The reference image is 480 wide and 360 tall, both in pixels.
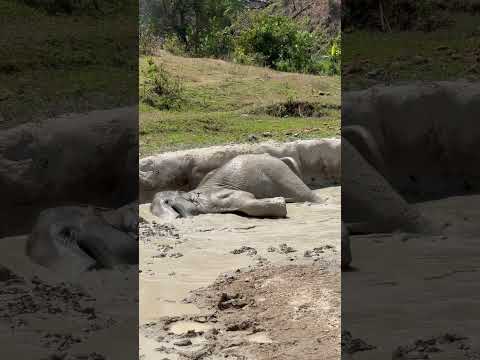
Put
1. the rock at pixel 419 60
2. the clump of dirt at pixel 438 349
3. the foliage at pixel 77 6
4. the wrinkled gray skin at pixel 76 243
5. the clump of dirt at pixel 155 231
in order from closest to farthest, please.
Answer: the clump of dirt at pixel 438 349
the wrinkled gray skin at pixel 76 243
the clump of dirt at pixel 155 231
the rock at pixel 419 60
the foliage at pixel 77 6

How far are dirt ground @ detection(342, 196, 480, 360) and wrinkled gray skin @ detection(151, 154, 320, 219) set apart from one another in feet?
5.90

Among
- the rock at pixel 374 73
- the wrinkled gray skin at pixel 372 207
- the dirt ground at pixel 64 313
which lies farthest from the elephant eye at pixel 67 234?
the rock at pixel 374 73

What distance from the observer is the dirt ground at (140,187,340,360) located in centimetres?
297

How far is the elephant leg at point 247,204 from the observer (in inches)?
236

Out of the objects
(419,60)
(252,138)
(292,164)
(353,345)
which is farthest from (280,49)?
(353,345)

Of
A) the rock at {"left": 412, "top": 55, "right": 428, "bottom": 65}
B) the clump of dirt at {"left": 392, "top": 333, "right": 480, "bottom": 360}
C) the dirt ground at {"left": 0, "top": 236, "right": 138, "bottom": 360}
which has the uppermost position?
the rock at {"left": 412, "top": 55, "right": 428, "bottom": 65}

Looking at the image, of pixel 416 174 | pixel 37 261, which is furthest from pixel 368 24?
pixel 37 261

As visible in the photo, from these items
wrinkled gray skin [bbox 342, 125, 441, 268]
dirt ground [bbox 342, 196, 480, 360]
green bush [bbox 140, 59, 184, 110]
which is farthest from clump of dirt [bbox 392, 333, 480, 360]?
green bush [bbox 140, 59, 184, 110]

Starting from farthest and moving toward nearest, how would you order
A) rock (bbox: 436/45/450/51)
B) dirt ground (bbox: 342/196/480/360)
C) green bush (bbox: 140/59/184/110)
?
rock (bbox: 436/45/450/51) → green bush (bbox: 140/59/184/110) → dirt ground (bbox: 342/196/480/360)

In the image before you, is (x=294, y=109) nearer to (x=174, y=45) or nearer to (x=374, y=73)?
(x=374, y=73)

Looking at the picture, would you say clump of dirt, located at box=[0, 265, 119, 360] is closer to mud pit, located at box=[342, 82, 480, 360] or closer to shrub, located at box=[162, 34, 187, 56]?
mud pit, located at box=[342, 82, 480, 360]

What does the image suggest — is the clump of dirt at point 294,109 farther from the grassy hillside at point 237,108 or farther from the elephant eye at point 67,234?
the elephant eye at point 67,234

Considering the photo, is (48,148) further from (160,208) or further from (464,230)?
(464,230)

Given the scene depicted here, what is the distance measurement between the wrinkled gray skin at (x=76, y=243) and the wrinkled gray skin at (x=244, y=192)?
1888 mm
